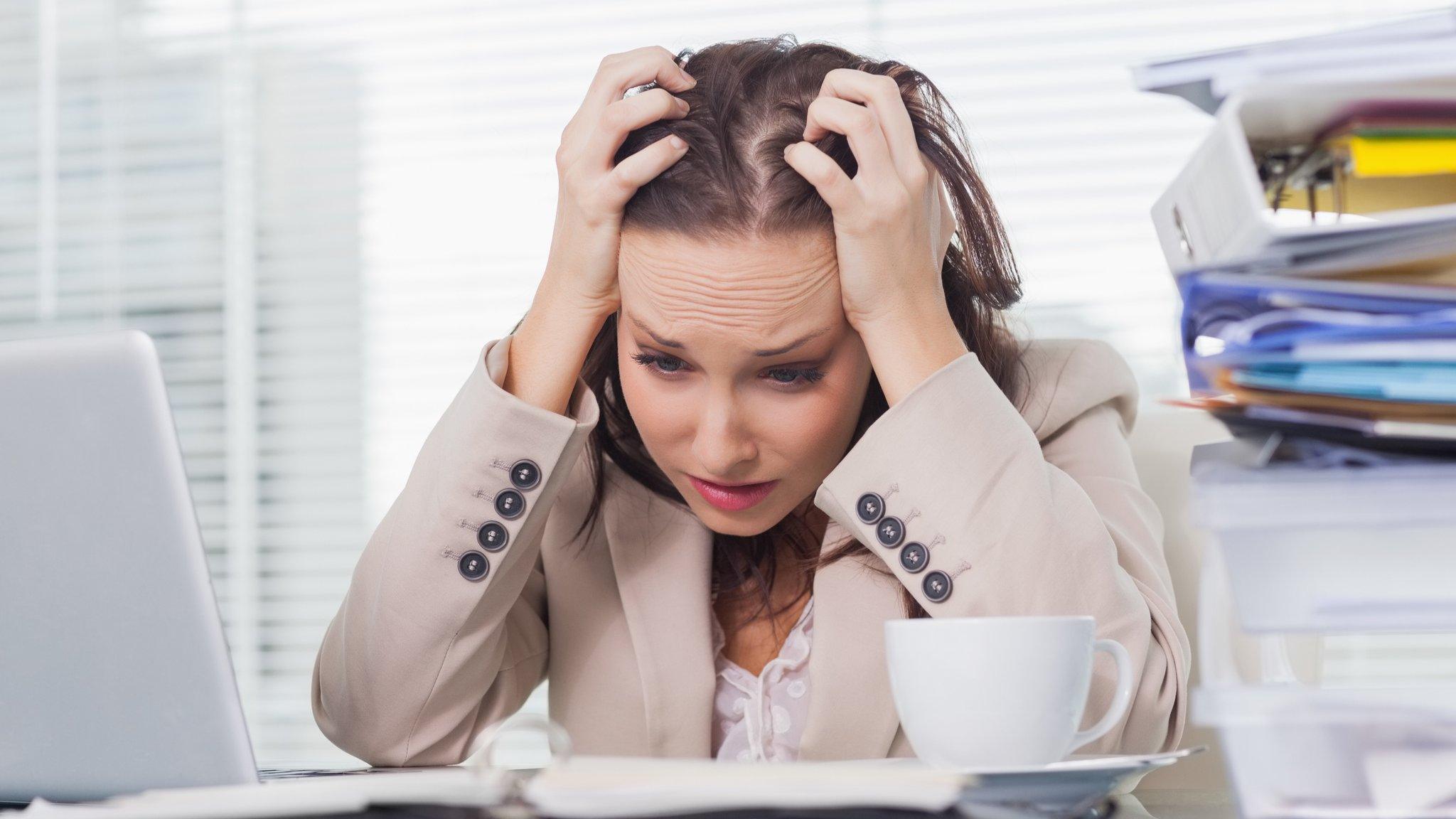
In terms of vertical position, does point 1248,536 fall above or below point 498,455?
above

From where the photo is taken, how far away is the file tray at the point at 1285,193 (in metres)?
0.45

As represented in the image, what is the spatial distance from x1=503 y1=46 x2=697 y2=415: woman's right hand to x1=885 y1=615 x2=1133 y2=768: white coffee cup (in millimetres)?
452

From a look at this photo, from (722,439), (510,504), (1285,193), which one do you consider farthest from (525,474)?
(1285,193)

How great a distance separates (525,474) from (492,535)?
0.17 ft

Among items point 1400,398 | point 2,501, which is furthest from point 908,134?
point 2,501

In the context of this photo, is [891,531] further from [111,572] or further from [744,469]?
[111,572]

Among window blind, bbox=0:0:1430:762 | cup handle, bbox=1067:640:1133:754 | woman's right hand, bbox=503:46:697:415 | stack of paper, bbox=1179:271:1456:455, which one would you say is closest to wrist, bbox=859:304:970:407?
woman's right hand, bbox=503:46:697:415

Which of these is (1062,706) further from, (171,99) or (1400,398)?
(171,99)

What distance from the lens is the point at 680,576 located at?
3.61ft

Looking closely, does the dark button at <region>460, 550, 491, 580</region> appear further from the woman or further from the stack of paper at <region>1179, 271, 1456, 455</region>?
the stack of paper at <region>1179, 271, 1456, 455</region>

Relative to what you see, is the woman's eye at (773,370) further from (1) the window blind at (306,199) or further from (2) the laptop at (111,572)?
(1) the window blind at (306,199)

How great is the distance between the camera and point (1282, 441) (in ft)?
1.62

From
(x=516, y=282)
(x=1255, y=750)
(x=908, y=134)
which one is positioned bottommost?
(x=516, y=282)

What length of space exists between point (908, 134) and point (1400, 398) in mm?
512
